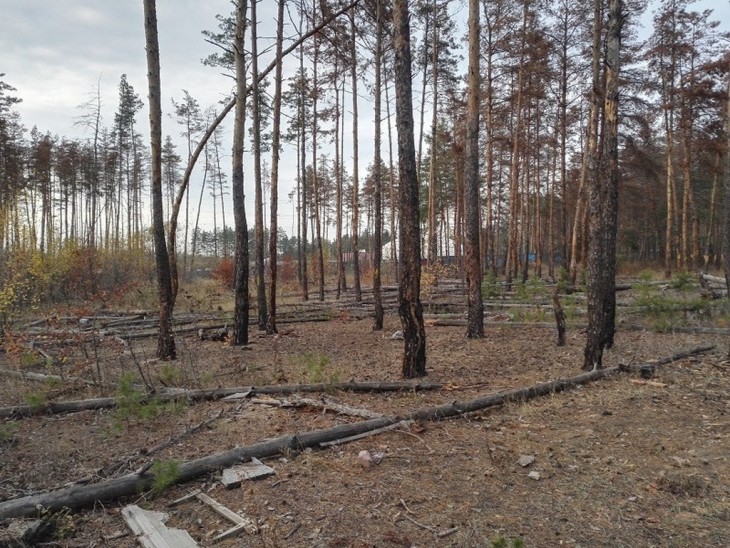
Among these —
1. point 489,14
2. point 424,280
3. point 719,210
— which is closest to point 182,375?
point 424,280

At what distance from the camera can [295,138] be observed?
24.0 m

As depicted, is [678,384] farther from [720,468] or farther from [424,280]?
[424,280]

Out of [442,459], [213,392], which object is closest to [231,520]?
[442,459]

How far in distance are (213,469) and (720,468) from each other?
4.21 m

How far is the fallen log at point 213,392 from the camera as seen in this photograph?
6047 millimetres

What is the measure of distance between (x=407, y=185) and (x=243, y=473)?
4413 mm

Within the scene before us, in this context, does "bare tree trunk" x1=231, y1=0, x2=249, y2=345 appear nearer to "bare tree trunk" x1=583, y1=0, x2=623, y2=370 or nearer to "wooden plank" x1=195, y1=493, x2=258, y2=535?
"bare tree trunk" x1=583, y1=0, x2=623, y2=370

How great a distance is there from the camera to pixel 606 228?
695 cm

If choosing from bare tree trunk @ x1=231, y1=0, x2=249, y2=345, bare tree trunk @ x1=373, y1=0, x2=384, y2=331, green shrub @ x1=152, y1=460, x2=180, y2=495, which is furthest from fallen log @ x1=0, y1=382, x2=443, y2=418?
bare tree trunk @ x1=373, y1=0, x2=384, y2=331

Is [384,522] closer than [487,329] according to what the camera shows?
Yes

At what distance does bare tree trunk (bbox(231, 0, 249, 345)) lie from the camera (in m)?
10.5

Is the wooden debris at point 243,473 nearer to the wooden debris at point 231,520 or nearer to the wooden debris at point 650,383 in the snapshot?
the wooden debris at point 231,520

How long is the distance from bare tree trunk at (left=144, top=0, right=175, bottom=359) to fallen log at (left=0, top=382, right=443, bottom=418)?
289cm

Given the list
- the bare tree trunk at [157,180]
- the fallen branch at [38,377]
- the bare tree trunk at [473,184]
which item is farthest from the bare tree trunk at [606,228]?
the fallen branch at [38,377]
